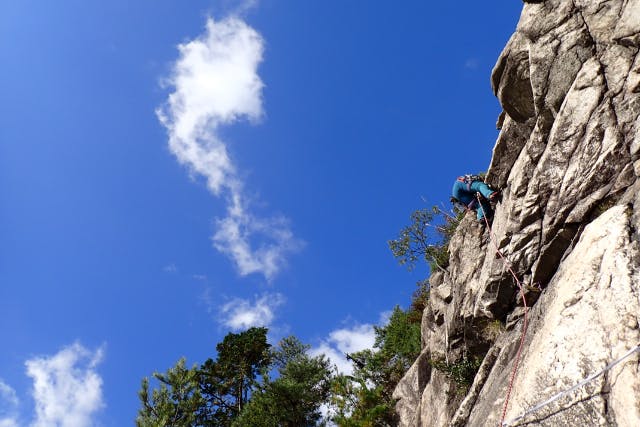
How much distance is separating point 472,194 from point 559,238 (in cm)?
545

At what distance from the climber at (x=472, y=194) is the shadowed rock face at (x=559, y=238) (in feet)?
1.95

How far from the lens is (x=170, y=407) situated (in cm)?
2467

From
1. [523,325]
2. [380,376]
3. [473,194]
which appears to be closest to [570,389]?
[523,325]

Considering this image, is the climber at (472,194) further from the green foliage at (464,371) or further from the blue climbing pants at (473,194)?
the green foliage at (464,371)

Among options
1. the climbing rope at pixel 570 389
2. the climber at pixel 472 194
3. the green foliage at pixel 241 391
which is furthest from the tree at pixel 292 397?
the climbing rope at pixel 570 389

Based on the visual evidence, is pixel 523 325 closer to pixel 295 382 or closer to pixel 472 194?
pixel 472 194

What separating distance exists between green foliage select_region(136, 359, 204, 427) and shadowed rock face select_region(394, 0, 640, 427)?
16.0 meters

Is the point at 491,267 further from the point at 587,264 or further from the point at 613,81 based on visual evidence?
the point at 613,81

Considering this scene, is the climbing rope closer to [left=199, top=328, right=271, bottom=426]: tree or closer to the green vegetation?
the green vegetation

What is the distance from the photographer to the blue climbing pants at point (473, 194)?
14.2 metres

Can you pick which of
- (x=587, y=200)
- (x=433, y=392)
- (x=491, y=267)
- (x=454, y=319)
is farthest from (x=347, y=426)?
(x=587, y=200)

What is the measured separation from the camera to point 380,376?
88.0 ft

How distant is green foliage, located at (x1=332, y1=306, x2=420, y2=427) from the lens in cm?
1972

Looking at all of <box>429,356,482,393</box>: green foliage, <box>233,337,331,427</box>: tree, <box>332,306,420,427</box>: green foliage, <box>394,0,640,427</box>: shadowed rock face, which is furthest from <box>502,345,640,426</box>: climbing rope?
<box>233,337,331,427</box>: tree
